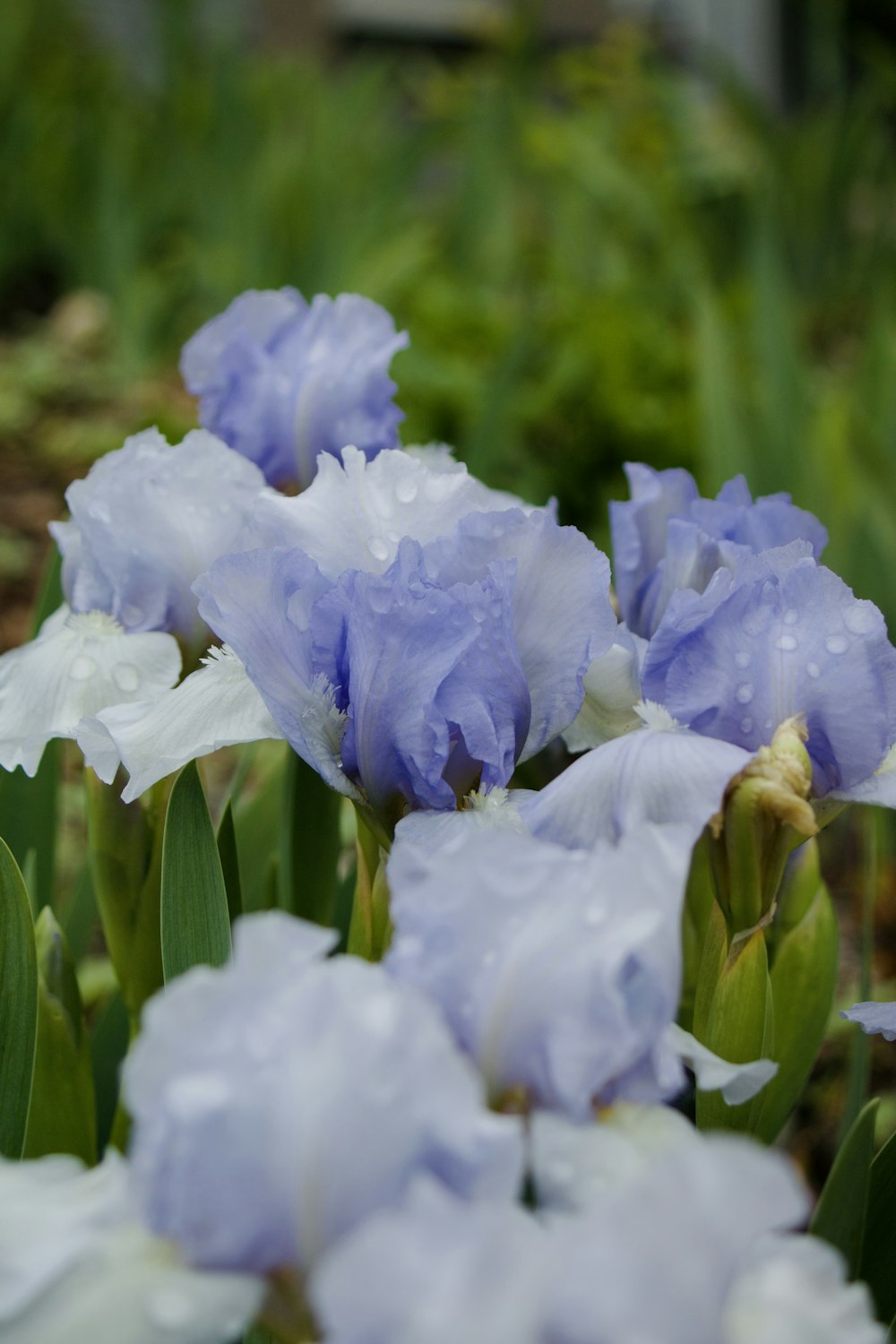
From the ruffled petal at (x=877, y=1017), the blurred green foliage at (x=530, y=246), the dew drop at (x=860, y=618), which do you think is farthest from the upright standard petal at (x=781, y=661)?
the blurred green foliage at (x=530, y=246)

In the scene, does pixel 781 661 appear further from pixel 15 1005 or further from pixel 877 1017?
pixel 15 1005

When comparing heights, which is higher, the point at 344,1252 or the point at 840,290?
the point at 344,1252

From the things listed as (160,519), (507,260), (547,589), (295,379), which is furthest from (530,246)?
(547,589)

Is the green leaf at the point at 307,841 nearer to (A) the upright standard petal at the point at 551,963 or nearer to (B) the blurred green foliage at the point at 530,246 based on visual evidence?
(A) the upright standard petal at the point at 551,963

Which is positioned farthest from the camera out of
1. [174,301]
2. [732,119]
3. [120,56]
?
[120,56]

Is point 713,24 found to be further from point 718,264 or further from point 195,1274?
point 195,1274

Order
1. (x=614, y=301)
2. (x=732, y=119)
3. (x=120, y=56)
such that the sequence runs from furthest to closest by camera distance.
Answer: (x=120, y=56)
(x=732, y=119)
(x=614, y=301)

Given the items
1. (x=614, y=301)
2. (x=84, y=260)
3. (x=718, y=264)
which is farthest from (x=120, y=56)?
(x=614, y=301)
